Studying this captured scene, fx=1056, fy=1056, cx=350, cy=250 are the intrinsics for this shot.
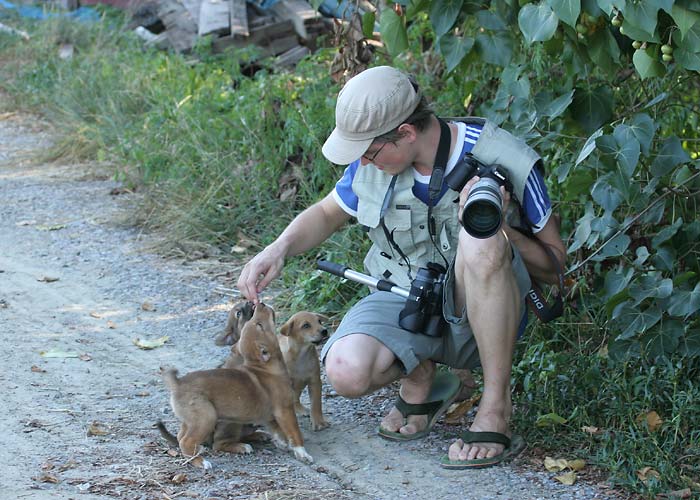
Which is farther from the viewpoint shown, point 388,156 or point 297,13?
point 297,13

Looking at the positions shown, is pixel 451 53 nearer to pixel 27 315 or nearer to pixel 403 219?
pixel 403 219

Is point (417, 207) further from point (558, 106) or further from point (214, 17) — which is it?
point (214, 17)

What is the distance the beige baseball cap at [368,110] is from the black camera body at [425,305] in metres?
0.56

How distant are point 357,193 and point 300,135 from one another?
290cm

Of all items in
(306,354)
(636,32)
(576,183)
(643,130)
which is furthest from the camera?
(306,354)

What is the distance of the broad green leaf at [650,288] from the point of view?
411 cm

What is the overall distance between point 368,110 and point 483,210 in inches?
25.0

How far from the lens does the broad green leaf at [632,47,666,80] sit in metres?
3.76

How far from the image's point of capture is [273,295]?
6.34 metres

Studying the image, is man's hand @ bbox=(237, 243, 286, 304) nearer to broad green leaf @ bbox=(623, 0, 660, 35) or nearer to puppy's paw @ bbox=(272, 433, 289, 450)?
puppy's paw @ bbox=(272, 433, 289, 450)

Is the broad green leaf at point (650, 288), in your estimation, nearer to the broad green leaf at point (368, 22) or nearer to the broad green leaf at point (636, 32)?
the broad green leaf at point (636, 32)

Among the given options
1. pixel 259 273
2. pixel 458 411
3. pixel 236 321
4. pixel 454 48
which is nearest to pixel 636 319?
pixel 458 411

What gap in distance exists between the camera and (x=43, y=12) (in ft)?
48.4

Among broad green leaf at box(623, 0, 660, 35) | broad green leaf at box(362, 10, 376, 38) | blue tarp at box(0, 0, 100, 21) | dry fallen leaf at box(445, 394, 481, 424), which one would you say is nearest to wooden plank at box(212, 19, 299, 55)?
blue tarp at box(0, 0, 100, 21)
